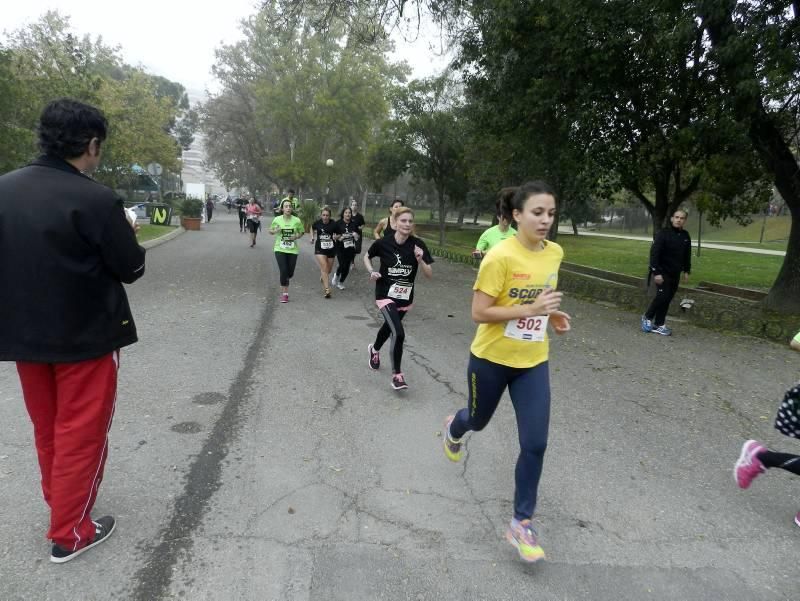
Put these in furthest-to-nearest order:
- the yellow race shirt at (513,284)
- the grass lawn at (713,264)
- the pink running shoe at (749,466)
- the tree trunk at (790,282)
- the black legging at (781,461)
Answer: the grass lawn at (713,264) < the tree trunk at (790,282) < the pink running shoe at (749,466) < the black legging at (781,461) < the yellow race shirt at (513,284)

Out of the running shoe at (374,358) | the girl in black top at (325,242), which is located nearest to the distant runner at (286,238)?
the girl in black top at (325,242)

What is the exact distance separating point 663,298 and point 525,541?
21.8 feet

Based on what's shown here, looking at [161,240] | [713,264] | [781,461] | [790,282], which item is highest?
[790,282]

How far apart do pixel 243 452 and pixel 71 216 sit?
2161mm

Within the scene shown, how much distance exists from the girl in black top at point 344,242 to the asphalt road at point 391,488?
16.1 ft

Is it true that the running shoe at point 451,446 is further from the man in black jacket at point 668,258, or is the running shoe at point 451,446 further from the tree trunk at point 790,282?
the tree trunk at point 790,282

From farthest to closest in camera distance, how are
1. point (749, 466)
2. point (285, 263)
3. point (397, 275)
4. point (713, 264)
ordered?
point (713, 264)
point (285, 263)
point (397, 275)
point (749, 466)

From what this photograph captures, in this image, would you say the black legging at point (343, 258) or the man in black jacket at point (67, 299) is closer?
the man in black jacket at point (67, 299)

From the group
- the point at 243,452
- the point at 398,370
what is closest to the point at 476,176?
the point at 398,370

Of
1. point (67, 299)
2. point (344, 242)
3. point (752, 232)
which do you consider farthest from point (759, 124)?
point (752, 232)

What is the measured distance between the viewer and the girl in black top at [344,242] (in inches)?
448

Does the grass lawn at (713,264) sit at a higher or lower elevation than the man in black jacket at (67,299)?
lower

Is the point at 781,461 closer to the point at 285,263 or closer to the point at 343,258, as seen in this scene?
the point at 285,263

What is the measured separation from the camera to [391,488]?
→ 3477 millimetres
